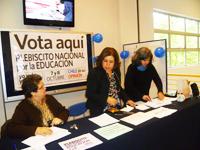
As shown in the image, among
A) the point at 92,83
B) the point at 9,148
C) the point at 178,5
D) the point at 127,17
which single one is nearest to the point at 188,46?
the point at 178,5

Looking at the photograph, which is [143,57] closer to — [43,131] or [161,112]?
[161,112]

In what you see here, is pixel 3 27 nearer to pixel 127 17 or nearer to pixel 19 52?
pixel 19 52

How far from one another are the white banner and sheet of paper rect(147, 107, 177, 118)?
1.40 meters

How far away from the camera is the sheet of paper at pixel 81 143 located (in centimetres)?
127

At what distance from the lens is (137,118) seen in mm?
1760

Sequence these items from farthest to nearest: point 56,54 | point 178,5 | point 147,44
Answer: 1. point 178,5
2. point 147,44
3. point 56,54

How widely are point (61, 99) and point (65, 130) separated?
5.06 feet

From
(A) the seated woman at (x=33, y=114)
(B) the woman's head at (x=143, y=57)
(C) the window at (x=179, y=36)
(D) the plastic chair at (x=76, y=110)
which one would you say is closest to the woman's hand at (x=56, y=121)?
(A) the seated woman at (x=33, y=114)

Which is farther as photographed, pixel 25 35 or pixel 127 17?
pixel 127 17

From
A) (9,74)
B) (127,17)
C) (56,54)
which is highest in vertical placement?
(127,17)

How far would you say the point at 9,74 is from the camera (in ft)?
7.93

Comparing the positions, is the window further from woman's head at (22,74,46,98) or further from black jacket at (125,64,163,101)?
woman's head at (22,74,46,98)

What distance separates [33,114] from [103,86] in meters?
0.72

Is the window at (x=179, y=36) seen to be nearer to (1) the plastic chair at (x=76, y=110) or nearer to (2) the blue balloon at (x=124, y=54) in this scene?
(2) the blue balloon at (x=124, y=54)
